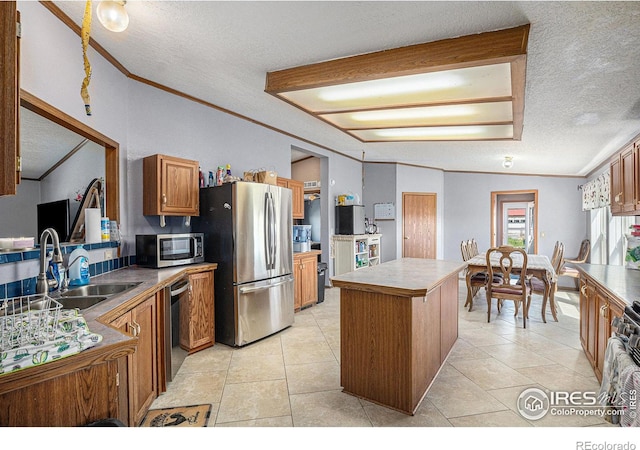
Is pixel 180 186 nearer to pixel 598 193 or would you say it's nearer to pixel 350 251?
pixel 350 251

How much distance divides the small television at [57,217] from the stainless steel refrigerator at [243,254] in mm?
1177

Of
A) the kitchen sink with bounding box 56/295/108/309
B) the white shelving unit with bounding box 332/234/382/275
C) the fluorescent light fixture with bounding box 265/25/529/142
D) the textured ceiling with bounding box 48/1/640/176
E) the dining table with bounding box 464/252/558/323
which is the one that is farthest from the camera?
the white shelving unit with bounding box 332/234/382/275

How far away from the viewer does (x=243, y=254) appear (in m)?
3.30

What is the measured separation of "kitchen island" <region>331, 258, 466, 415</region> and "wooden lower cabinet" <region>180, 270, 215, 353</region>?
4.83 ft

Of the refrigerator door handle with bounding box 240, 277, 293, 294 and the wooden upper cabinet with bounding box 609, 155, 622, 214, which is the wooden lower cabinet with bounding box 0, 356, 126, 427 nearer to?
the refrigerator door handle with bounding box 240, 277, 293, 294

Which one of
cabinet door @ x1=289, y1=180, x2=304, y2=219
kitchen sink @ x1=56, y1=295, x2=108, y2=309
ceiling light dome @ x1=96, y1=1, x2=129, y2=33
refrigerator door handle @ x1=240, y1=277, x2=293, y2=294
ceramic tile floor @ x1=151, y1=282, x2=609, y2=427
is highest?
ceiling light dome @ x1=96, y1=1, x2=129, y2=33

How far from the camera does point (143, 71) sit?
303 cm

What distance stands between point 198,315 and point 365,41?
9.14 feet

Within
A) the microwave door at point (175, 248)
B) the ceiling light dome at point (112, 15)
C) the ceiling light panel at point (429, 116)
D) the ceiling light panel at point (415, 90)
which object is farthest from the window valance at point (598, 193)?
the ceiling light dome at point (112, 15)

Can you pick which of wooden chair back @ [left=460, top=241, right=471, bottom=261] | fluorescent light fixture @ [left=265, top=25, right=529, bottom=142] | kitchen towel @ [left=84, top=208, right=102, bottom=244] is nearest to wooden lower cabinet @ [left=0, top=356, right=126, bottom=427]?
kitchen towel @ [left=84, top=208, right=102, bottom=244]

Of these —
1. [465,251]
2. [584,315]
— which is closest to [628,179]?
[584,315]

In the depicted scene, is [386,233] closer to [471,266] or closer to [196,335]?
[471,266]

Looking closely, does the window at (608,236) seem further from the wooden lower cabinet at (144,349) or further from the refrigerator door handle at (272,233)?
the wooden lower cabinet at (144,349)

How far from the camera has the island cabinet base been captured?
7.04ft
